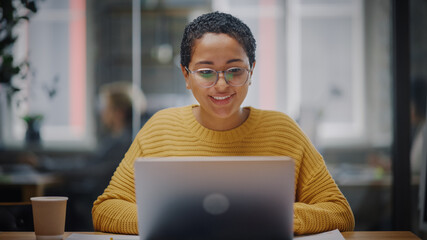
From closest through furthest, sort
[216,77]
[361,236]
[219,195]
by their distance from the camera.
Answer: [219,195] → [361,236] → [216,77]

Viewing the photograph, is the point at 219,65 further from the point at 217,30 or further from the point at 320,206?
the point at 320,206

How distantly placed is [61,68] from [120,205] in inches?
167

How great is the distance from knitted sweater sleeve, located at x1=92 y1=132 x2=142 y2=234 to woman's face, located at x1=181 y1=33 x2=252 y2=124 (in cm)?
31

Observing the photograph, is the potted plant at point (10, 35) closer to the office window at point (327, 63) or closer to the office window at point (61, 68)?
the office window at point (61, 68)

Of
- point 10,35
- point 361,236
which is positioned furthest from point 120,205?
point 10,35

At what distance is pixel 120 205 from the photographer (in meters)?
1.29

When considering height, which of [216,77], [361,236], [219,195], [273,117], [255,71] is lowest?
[361,236]

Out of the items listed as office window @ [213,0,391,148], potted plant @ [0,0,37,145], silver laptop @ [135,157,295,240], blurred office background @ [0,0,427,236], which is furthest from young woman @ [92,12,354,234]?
office window @ [213,0,391,148]

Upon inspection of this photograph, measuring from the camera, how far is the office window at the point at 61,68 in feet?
16.6

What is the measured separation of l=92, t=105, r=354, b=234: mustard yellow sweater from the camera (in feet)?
4.35

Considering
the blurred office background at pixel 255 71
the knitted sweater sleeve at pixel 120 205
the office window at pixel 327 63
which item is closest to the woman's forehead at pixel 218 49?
the knitted sweater sleeve at pixel 120 205

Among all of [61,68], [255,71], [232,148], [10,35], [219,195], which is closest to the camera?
[219,195]

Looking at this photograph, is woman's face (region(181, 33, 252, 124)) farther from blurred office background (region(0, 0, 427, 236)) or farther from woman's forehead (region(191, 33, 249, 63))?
blurred office background (region(0, 0, 427, 236))

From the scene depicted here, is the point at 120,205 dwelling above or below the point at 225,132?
below
